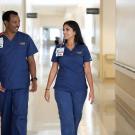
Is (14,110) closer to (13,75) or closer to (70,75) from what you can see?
(13,75)

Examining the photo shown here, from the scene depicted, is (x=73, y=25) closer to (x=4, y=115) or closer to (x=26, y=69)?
(x=26, y=69)

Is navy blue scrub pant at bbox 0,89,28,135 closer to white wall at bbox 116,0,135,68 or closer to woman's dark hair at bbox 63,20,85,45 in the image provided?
woman's dark hair at bbox 63,20,85,45

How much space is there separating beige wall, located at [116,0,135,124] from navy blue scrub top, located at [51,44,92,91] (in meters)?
2.81

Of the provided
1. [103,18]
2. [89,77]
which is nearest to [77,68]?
[89,77]

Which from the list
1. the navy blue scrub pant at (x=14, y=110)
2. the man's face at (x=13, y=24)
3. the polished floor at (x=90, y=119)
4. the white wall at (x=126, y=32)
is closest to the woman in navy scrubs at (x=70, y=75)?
the navy blue scrub pant at (x=14, y=110)

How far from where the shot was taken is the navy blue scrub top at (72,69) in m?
4.49

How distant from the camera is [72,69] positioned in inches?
177

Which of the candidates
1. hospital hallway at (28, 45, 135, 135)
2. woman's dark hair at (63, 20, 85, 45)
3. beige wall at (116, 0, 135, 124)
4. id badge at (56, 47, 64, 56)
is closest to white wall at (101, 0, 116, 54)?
beige wall at (116, 0, 135, 124)

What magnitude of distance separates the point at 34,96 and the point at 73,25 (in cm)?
550

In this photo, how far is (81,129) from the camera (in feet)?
20.5

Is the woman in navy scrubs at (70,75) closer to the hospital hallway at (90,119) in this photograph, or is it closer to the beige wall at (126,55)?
the hospital hallway at (90,119)

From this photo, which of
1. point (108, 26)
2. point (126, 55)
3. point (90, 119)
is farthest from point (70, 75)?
point (108, 26)

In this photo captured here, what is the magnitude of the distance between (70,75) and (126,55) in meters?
4.21

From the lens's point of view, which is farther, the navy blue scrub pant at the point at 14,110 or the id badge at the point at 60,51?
the navy blue scrub pant at the point at 14,110
